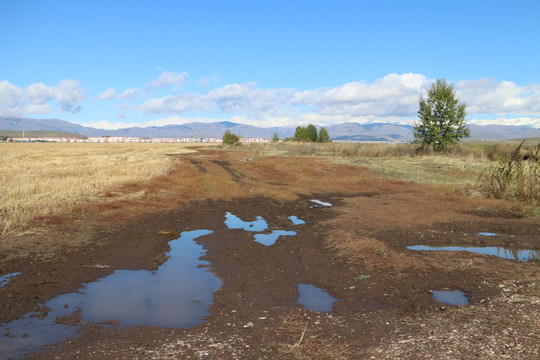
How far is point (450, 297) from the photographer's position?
26.5 ft

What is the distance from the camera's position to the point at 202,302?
8.26 metres

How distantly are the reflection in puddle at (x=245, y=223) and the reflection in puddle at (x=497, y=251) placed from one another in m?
5.71

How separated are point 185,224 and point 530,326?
11803 millimetres

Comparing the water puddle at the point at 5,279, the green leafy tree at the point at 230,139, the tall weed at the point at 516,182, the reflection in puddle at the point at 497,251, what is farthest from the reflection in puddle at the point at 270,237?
the green leafy tree at the point at 230,139

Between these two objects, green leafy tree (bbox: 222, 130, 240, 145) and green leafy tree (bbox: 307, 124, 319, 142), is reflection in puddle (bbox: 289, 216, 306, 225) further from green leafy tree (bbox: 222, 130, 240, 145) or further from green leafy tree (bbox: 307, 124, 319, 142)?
green leafy tree (bbox: 307, 124, 319, 142)

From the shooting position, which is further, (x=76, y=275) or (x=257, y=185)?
(x=257, y=185)

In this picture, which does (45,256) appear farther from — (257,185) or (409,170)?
(409,170)

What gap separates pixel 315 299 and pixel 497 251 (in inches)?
256

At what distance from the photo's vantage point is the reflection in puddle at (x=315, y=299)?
7.86 meters

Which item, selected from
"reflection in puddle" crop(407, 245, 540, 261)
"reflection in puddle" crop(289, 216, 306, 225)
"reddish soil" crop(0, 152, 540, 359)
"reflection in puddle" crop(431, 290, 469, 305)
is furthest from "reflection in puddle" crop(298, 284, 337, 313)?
"reflection in puddle" crop(289, 216, 306, 225)

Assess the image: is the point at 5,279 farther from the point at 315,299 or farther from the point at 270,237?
the point at 270,237

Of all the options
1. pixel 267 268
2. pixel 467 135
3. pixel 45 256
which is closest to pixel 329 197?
pixel 267 268

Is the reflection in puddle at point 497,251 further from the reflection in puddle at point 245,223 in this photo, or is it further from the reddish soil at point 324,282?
the reflection in puddle at point 245,223

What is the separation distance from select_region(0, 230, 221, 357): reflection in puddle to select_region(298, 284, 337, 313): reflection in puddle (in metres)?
1.90
